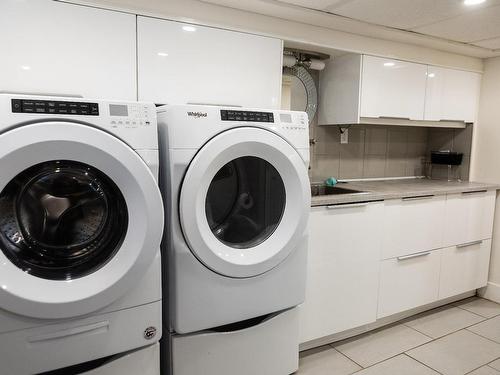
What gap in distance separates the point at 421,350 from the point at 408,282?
41cm

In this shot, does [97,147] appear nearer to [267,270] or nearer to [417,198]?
[267,270]

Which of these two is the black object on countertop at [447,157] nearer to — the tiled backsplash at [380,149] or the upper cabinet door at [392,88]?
the tiled backsplash at [380,149]

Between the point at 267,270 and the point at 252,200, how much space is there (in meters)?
0.31

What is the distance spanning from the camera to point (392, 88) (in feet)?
8.12

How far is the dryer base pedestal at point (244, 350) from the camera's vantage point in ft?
4.84

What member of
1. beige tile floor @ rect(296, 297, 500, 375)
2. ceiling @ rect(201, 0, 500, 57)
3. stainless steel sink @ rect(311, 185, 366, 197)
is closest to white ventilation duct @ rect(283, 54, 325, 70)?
ceiling @ rect(201, 0, 500, 57)

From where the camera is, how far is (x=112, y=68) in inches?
64.4

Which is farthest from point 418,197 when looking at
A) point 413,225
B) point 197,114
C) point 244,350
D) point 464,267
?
point 197,114

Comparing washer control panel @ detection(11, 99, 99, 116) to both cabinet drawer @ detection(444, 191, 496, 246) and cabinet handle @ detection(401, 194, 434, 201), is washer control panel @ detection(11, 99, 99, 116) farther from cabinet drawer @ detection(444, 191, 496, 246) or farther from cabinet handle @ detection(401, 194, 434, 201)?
cabinet drawer @ detection(444, 191, 496, 246)

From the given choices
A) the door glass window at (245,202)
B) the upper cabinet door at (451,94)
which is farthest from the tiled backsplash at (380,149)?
the door glass window at (245,202)

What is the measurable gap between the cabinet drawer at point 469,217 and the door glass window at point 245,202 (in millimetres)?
1512

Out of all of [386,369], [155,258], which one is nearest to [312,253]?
[386,369]

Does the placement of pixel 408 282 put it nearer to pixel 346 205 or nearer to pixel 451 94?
pixel 346 205

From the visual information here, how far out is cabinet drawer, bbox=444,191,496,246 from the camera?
2.57 meters
